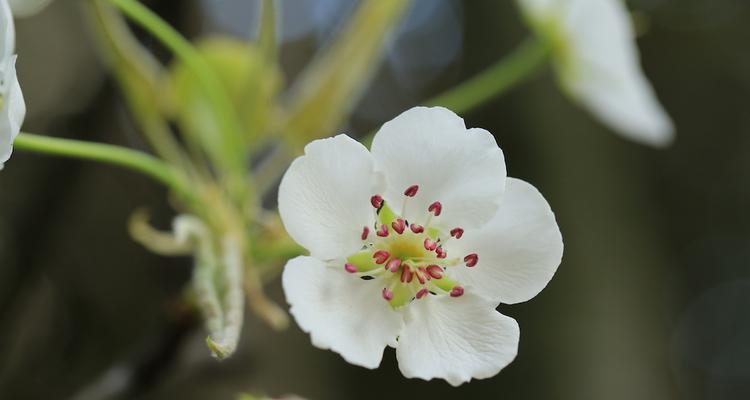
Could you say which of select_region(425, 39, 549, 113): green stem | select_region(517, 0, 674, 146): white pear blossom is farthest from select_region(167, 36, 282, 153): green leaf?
select_region(517, 0, 674, 146): white pear blossom

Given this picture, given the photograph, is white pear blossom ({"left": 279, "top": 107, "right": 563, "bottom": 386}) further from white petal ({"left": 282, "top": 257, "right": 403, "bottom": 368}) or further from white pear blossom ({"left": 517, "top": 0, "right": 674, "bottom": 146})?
white pear blossom ({"left": 517, "top": 0, "right": 674, "bottom": 146})

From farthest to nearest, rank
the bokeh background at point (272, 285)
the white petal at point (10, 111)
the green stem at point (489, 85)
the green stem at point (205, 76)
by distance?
the bokeh background at point (272, 285)
the green stem at point (489, 85)
the green stem at point (205, 76)
the white petal at point (10, 111)

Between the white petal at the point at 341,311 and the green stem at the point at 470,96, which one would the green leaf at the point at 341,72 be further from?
the white petal at the point at 341,311

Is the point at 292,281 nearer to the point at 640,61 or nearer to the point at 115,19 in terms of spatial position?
the point at 115,19

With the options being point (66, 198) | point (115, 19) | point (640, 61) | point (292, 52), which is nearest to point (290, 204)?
point (115, 19)

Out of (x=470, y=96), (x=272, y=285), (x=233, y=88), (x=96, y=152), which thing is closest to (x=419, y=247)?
(x=96, y=152)

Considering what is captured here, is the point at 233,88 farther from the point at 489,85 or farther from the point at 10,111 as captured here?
the point at 10,111

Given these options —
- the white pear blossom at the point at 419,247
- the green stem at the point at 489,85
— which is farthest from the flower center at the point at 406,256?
the green stem at the point at 489,85

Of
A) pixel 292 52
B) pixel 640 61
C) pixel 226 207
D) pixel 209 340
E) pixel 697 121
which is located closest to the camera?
pixel 209 340
